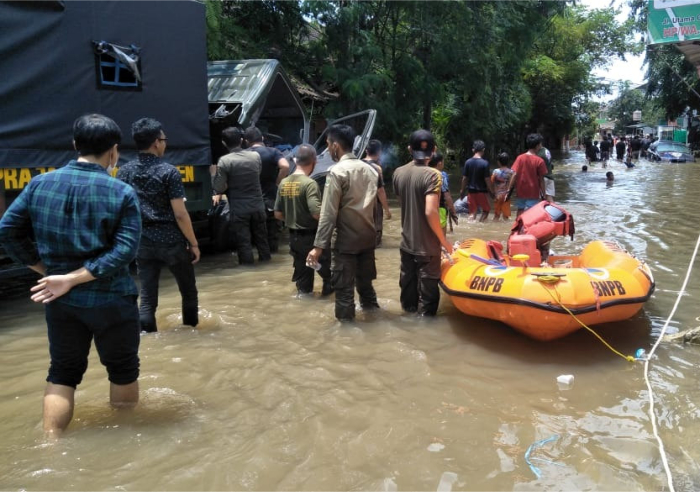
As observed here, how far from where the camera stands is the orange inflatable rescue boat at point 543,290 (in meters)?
4.21

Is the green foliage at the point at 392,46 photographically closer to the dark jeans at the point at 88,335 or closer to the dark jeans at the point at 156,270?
the dark jeans at the point at 156,270

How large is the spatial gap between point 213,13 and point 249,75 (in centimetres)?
303

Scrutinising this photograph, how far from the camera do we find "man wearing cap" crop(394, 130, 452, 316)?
189 inches

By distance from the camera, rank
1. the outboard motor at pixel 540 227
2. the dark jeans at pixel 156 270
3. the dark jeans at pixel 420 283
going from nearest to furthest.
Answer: the dark jeans at pixel 156 270
the dark jeans at pixel 420 283
the outboard motor at pixel 540 227

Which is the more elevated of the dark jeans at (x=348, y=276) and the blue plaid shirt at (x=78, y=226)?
the blue plaid shirt at (x=78, y=226)

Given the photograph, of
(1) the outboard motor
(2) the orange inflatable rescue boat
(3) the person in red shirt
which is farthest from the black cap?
(3) the person in red shirt

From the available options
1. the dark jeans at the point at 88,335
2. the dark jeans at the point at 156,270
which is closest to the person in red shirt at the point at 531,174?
the dark jeans at the point at 156,270

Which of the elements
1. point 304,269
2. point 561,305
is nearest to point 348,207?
point 304,269

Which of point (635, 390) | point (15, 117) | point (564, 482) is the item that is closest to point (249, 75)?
point (15, 117)

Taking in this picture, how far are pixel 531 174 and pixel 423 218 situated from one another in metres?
3.52

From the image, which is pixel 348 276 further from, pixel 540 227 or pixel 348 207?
pixel 540 227

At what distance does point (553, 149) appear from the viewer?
1788 inches

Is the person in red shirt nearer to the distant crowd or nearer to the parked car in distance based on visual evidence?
the distant crowd

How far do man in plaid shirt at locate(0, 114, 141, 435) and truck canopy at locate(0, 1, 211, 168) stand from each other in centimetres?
257
